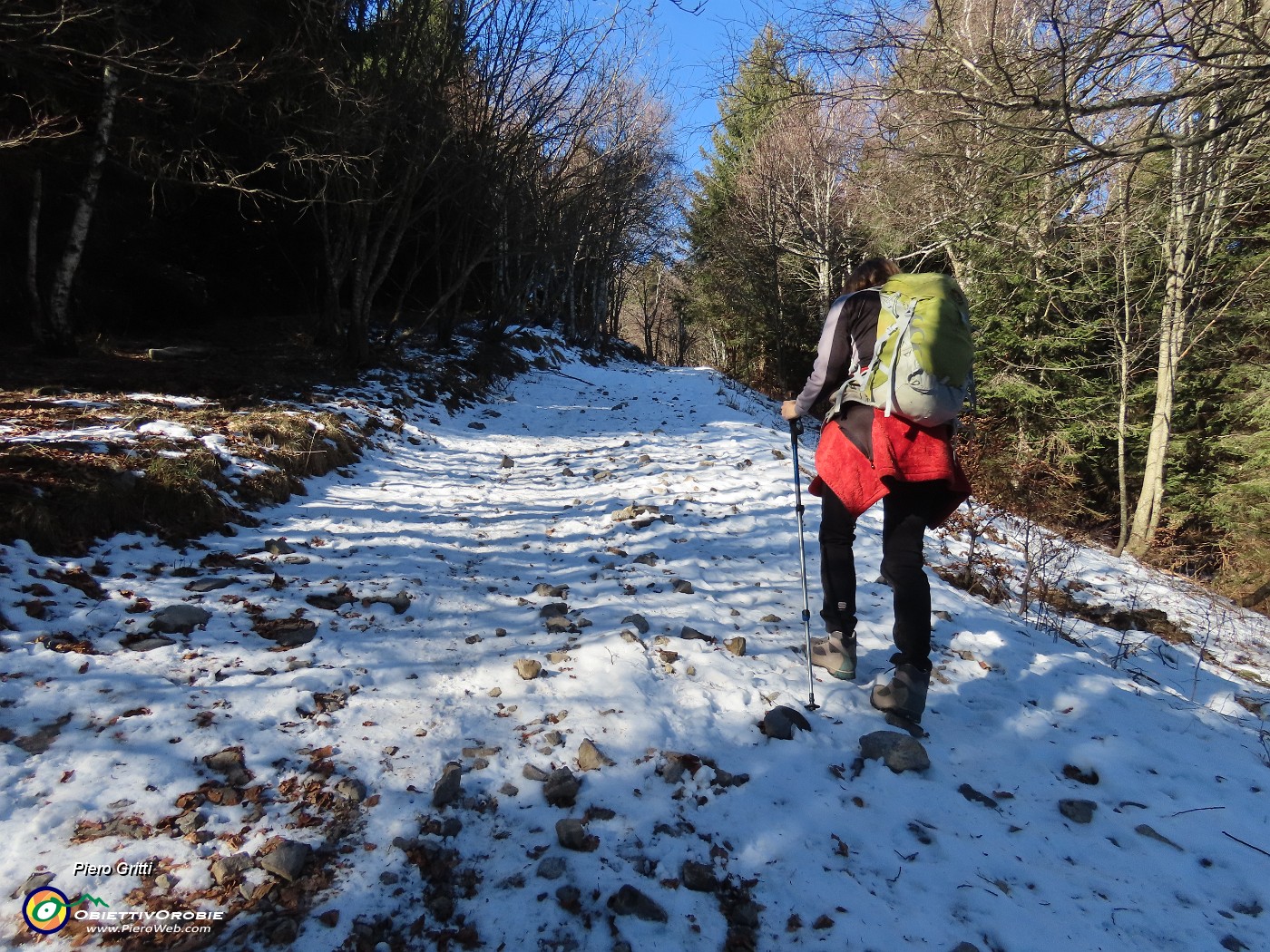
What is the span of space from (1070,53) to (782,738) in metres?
4.45

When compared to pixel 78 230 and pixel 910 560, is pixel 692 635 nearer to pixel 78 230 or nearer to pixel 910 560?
pixel 910 560

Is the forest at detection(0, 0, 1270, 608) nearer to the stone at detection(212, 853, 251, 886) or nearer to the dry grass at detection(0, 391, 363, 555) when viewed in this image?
the dry grass at detection(0, 391, 363, 555)

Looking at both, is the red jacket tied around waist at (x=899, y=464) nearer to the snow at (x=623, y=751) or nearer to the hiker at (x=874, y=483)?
→ the hiker at (x=874, y=483)

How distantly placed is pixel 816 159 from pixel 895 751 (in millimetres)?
10141

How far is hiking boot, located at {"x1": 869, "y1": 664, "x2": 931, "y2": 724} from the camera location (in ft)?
9.04

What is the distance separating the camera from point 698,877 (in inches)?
76.2

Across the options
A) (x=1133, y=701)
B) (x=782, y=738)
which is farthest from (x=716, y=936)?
(x=1133, y=701)

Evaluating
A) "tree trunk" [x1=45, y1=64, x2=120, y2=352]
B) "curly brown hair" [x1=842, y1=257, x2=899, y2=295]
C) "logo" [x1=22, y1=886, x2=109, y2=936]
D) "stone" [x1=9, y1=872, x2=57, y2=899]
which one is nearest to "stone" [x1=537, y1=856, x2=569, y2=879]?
"logo" [x1=22, y1=886, x2=109, y2=936]

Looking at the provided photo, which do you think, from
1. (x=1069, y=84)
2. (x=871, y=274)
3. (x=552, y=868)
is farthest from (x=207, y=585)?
(x=1069, y=84)

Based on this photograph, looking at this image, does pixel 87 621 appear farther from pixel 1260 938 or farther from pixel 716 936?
pixel 1260 938

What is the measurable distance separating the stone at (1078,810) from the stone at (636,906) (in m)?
1.64

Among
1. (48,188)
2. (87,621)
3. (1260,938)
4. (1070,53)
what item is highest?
(48,188)

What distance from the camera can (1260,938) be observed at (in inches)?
70.8

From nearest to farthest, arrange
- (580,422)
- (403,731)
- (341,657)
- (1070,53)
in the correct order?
(403,731) → (341,657) → (1070,53) → (580,422)
